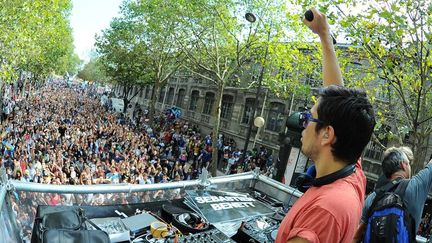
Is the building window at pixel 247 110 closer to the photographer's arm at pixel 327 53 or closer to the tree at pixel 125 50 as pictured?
the tree at pixel 125 50

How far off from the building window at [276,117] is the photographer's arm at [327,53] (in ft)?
84.5

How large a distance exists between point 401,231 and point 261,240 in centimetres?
125

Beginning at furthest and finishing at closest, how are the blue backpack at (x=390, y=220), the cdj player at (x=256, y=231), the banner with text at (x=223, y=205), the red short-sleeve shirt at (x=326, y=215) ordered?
the banner with text at (x=223, y=205) → the cdj player at (x=256, y=231) → the blue backpack at (x=390, y=220) → the red short-sleeve shirt at (x=326, y=215)

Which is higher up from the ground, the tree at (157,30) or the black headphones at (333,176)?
the tree at (157,30)

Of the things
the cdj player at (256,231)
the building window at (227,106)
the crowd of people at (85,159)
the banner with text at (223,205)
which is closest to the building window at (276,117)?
the crowd of people at (85,159)

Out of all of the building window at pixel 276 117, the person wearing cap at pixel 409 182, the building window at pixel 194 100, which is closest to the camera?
the person wearing cap at pixel 409 182

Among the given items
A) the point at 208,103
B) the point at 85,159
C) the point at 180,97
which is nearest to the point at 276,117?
the point at 208,103

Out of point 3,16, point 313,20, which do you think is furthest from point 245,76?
point 313,20

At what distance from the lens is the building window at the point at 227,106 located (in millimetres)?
33219

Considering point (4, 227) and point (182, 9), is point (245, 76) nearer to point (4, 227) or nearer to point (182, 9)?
point (182, 9)

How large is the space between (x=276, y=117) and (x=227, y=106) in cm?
668

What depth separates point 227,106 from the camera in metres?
33.8

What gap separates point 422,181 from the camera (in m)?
2.91

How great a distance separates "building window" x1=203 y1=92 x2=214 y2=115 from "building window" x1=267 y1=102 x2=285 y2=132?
356 inches
